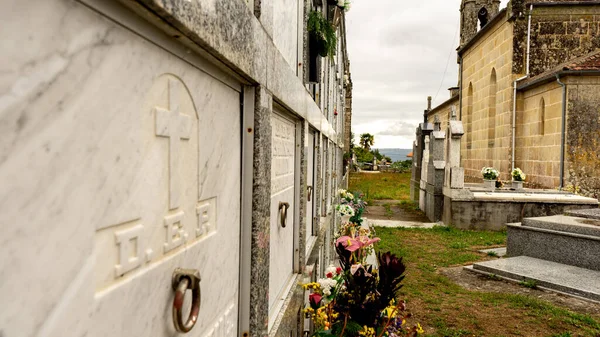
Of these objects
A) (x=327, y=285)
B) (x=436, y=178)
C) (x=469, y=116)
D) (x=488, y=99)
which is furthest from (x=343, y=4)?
(x=469, y=116)

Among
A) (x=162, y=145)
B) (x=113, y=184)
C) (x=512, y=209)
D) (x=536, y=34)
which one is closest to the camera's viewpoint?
(x=113, y=184)

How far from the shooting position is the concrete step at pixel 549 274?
21.1 ft

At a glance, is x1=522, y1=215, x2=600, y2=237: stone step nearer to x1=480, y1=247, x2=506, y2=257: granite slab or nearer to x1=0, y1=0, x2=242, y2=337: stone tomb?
x1=480, y1=247, x2=506, y2=257: granite slab

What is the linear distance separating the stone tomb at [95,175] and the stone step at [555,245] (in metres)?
7.79

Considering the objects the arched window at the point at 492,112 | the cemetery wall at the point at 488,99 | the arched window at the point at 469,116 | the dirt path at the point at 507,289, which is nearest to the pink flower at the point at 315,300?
the dirt path at the point at 507,289

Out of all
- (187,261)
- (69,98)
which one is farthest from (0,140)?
(187,261)

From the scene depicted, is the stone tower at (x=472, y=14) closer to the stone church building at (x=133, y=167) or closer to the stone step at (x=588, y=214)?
the stone step at (x=588, y=214)

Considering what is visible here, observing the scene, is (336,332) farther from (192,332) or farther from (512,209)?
(512,209)

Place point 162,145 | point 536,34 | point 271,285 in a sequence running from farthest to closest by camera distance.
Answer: point 536,34, point 271,285, point 162,145

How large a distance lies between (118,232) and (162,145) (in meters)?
0.27

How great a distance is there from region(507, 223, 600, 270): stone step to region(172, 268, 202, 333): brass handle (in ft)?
25.7

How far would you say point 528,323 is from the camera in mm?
5480

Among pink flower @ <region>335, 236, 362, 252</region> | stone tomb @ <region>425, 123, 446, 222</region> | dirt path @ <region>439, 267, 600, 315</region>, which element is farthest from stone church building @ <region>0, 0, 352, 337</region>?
stone tomb @ <region>425, 123, 446, 222</region>

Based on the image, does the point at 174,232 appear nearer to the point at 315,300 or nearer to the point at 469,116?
the point at 315,300
